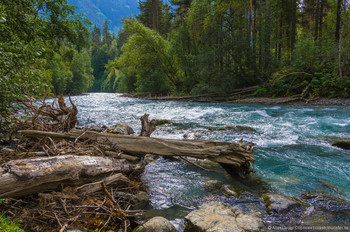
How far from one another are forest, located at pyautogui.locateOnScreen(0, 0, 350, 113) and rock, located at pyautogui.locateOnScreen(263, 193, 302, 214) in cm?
559

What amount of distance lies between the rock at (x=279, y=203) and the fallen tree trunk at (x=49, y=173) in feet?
9.10

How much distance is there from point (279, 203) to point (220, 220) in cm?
128

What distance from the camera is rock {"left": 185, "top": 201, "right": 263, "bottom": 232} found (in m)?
2.80

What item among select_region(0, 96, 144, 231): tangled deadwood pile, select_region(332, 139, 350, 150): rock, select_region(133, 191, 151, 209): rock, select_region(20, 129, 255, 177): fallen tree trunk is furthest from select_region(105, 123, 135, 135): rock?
select_region(332, 139, 350, 150): rock

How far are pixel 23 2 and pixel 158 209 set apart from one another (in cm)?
722

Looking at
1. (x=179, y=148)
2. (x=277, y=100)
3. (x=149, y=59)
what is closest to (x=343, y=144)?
(x=179, y=148)

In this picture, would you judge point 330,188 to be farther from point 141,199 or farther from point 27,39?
point 27,39

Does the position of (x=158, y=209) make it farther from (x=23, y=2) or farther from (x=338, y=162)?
(x=23, y=2)

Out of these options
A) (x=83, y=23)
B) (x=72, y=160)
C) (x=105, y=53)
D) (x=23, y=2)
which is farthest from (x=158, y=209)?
(x=105, y=53)

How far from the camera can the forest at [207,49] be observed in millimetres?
5891

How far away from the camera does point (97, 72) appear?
312 ft

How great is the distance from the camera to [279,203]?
11.6 ft

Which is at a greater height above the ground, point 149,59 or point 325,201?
point 149,59

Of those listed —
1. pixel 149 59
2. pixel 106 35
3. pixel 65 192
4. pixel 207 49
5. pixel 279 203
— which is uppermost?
pixel 106 35
